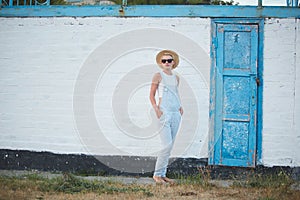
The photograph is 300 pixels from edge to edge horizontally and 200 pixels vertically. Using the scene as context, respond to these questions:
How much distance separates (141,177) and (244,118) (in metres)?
1.95

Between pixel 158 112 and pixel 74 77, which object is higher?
pixel 74 77

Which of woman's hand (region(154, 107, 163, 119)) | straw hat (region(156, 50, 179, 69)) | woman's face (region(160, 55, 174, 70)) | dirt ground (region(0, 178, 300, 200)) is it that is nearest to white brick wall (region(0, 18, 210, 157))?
straw hat (region(156, 50, 179, 69))

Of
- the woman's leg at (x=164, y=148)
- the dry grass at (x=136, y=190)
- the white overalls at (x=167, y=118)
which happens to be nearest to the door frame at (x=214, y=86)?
the dry grass at (x=136, y=190)

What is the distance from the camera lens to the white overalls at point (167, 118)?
760cm

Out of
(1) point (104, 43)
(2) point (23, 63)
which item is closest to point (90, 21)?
(1) point (104, 43)

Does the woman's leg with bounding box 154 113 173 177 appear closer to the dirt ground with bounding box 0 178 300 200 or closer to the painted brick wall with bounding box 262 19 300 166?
the dirt ground with bounding box 0 178 300 200

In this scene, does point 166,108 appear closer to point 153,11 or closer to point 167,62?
point 167,62

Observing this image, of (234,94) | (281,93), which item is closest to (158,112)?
(234,94)

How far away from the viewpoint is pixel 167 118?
7566mm

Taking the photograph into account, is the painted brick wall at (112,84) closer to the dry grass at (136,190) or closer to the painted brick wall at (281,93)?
the painted brick wall at (281,93)

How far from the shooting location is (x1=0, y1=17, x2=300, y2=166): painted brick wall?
794cm

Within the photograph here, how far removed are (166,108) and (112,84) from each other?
1235mm

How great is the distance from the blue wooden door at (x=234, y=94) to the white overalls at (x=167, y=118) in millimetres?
770

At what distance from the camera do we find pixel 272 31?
7.95 m
